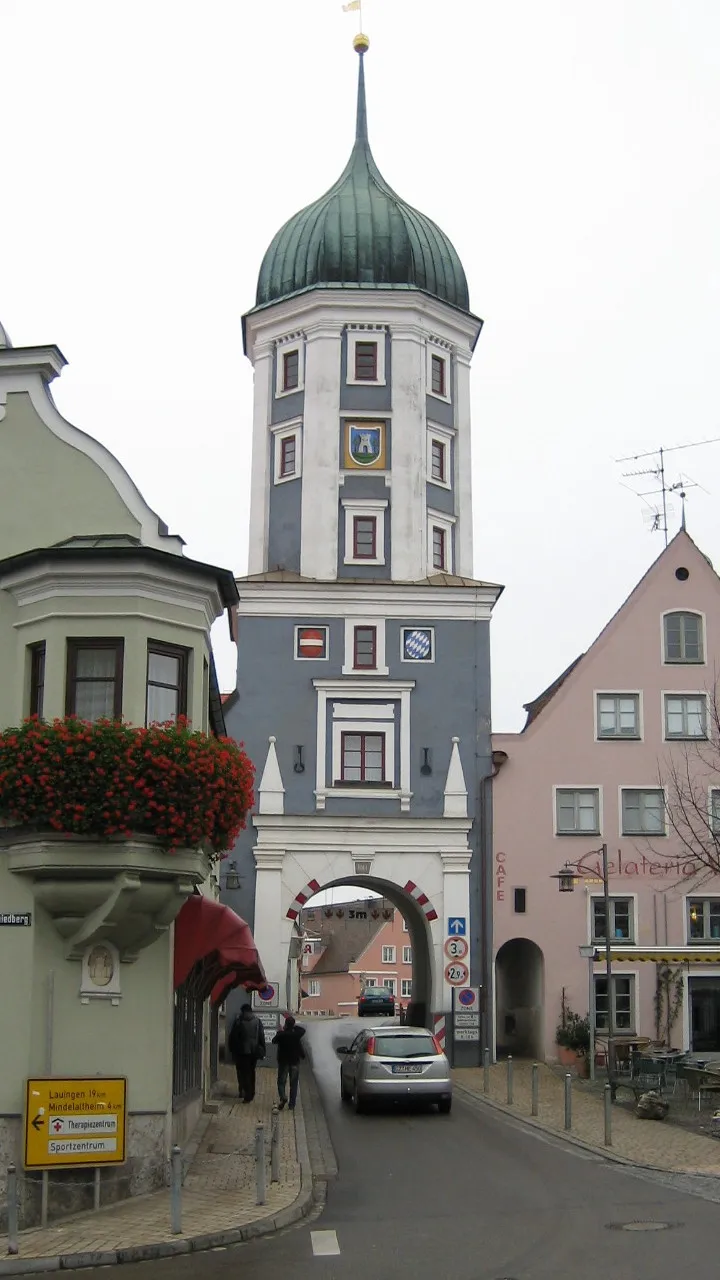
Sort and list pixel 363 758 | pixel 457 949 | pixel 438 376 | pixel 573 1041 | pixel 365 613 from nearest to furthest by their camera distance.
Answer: pixel 573 1041, pixel 457 949, pixel 363 758, pixel 365 613, pixel 438 376

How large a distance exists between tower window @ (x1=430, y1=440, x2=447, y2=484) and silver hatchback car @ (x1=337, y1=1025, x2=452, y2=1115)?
2076 centimetres

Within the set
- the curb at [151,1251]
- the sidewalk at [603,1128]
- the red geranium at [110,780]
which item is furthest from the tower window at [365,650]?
the curb at [151,1251]

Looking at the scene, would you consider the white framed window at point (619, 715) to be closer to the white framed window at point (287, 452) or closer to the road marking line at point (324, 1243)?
the white framed window at point (287, 452)

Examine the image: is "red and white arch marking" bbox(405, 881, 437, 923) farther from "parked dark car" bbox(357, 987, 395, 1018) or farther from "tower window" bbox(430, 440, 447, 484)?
"parked dark car" bbox(357, 987, 395, 1018)

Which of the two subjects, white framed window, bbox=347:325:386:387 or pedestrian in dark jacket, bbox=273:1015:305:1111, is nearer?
pedestrian in dark jacket, bbox=273:1015:305:1111

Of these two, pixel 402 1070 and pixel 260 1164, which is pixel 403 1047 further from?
pixel 260 1164

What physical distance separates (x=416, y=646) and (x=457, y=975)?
8853 mm

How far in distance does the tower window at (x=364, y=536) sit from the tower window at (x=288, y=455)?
2.53m

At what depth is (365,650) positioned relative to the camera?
44.0 meters

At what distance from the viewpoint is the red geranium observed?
685 inches

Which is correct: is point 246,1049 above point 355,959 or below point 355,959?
below

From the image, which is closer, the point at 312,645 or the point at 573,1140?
the point at 573,1140

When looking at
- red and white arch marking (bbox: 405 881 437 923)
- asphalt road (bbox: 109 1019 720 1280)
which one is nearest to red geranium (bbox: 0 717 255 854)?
asphalt road (bbox: 109 1019 720 1280)

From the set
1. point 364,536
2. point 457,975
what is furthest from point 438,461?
point 457,975
